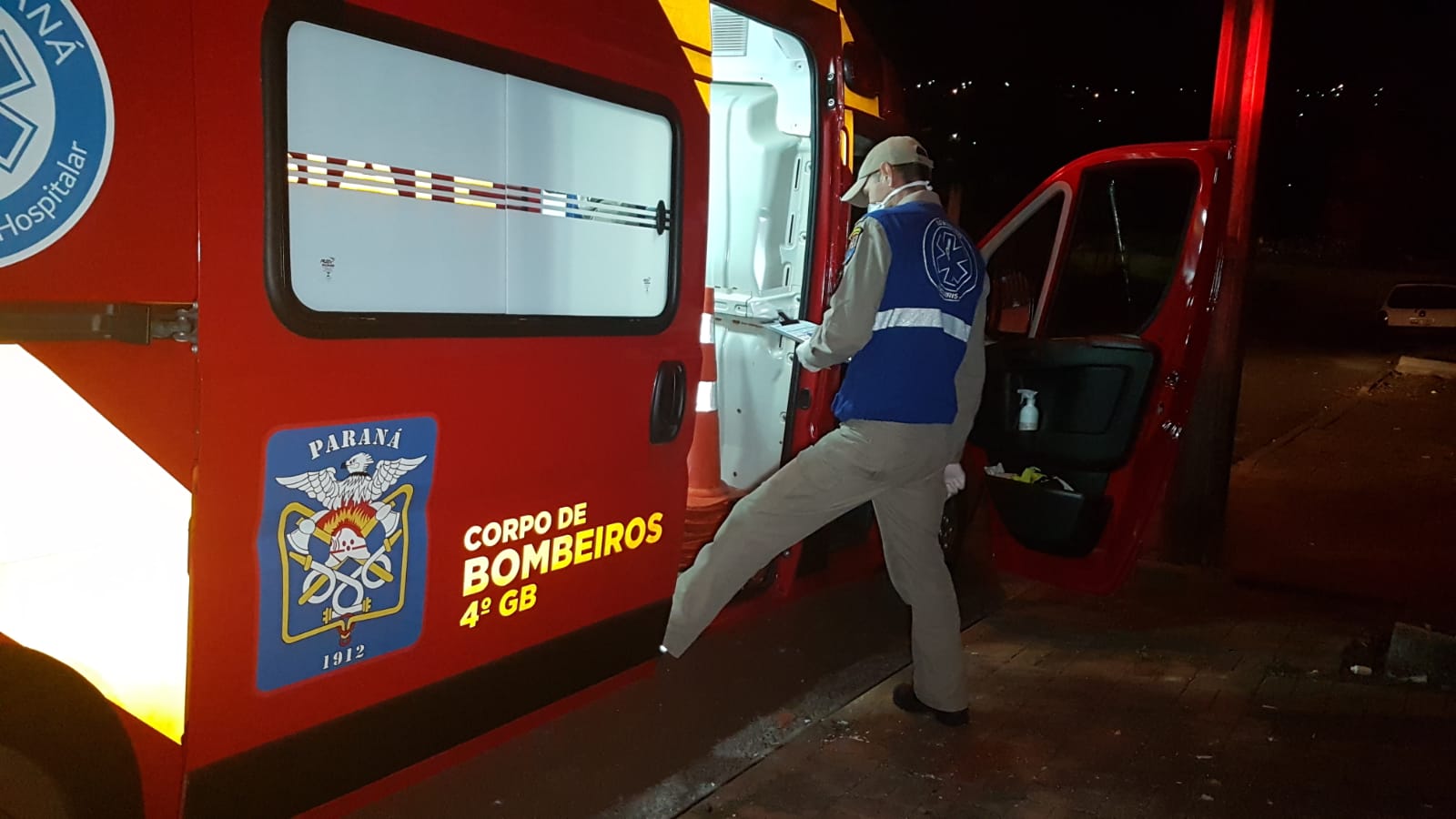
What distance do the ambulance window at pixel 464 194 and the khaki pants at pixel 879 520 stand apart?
737 millimetres

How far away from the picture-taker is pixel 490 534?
2.62m

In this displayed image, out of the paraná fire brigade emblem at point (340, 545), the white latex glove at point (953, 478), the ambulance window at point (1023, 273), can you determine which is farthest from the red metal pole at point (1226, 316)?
the paraná fire brigade emblem at point (340, 545)

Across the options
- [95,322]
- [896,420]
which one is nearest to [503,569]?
[95,322]

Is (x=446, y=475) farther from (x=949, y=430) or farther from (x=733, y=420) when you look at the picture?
(x=733, y=420)

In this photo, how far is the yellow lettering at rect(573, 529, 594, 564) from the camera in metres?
2.90

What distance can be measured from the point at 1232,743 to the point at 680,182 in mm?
2531

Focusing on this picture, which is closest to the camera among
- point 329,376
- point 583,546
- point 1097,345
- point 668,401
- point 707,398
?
point 329,376

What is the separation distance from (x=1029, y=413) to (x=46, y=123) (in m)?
3.65

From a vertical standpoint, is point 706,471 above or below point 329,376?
below

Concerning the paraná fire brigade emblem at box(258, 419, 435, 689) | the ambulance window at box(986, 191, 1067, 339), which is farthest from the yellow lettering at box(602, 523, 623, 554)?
the ambulance window at box(986, 191, 1067, 339)

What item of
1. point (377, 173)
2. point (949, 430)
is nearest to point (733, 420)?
point (949, 430)

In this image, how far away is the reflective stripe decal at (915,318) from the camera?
336cm

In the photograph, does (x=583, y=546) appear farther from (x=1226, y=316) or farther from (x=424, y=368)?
(x=1226, y=316)

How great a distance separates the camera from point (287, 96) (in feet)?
6.84
